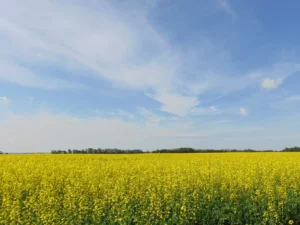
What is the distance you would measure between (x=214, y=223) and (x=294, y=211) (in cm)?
271

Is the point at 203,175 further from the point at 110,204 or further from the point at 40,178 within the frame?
the point at 40,178

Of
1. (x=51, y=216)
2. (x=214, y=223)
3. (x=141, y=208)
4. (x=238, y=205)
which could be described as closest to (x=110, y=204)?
(x=141, y=208)

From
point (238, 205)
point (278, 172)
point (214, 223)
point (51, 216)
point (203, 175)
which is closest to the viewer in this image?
point (51, 216)

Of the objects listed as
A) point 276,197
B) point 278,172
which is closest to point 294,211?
point 276,197

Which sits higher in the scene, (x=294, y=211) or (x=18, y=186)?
(x=18, y=186)

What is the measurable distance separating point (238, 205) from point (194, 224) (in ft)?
5.36

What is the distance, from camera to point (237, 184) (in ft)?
33.6

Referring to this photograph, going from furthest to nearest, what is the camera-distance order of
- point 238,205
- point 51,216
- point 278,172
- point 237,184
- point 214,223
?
point 278,172, point 237,184, point 238,205, point 214,223, point 51,216

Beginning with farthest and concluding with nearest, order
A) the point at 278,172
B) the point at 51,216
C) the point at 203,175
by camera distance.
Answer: the point at 278,172 → the point at 203,175 → the point at 51,216

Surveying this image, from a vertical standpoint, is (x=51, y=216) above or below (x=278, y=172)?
below

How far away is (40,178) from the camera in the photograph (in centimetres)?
1236

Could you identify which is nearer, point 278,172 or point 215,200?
point 215,200

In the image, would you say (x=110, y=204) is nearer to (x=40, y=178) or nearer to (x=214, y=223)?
(x=214, y=223)

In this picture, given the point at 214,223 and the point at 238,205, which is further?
the point at 238,205
